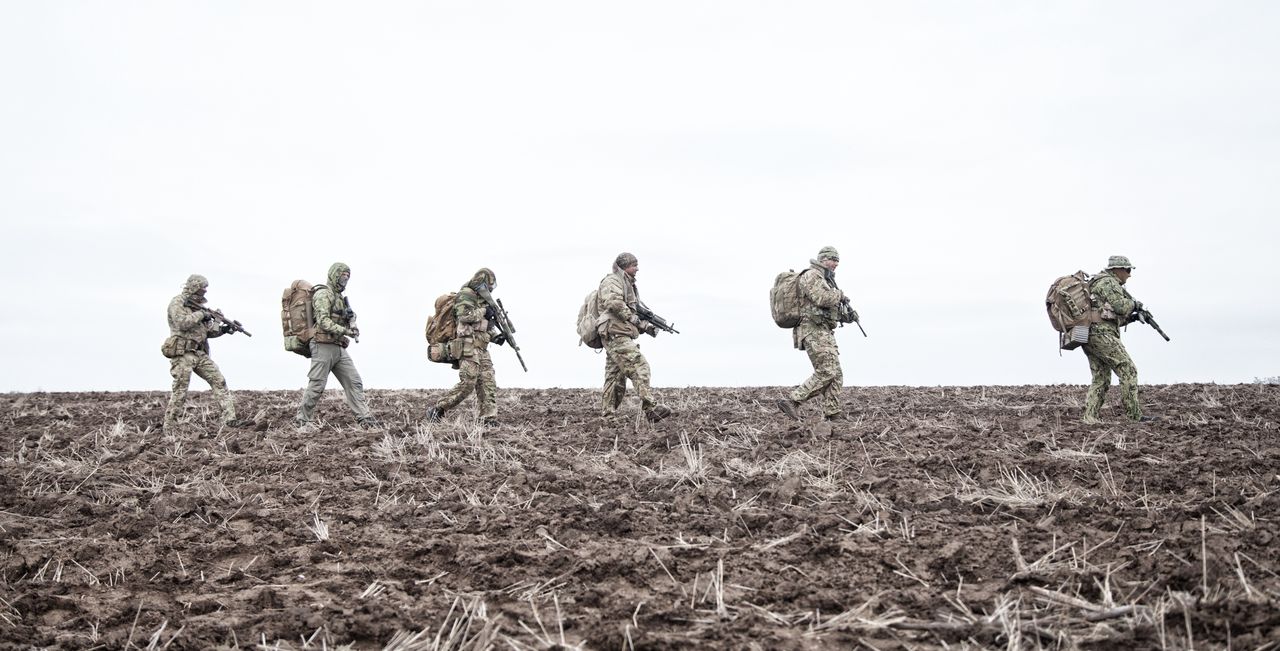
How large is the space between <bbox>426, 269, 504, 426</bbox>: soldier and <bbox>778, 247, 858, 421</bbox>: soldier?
3.50 m

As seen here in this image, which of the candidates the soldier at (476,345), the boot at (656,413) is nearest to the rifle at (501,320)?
the soldier at (476,345)

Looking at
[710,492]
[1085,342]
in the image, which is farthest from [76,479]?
[1085,342]

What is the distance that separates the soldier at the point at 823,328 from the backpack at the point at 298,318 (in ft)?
18.2

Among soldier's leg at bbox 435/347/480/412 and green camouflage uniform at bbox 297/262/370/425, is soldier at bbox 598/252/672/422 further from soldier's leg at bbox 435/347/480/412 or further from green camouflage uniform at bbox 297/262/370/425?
green camouflage uniform at bbox 297/262/370/425

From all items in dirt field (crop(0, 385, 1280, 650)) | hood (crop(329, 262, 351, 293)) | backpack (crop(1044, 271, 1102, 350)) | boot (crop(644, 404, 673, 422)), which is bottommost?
dirt field (crop(0, 385, 1280, 650))

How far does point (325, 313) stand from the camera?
10.9m

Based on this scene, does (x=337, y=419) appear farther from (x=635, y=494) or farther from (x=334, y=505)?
(x=635, y=494)

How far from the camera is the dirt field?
12.5 feet

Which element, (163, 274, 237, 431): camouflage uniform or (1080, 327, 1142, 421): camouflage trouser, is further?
(163, 274, 237, 431): camouflage uniform

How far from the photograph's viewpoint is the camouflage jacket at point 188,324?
11961 mm

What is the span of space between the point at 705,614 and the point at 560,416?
8659mm

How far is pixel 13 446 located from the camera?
10398 millimetres

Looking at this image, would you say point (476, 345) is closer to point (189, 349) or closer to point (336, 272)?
point (336, 272)

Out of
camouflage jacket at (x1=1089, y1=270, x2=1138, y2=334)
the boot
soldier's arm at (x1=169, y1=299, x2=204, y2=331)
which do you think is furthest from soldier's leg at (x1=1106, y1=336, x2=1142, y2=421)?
soldier's arm at (x1=169, y1=299, x2=204, y2=331)
